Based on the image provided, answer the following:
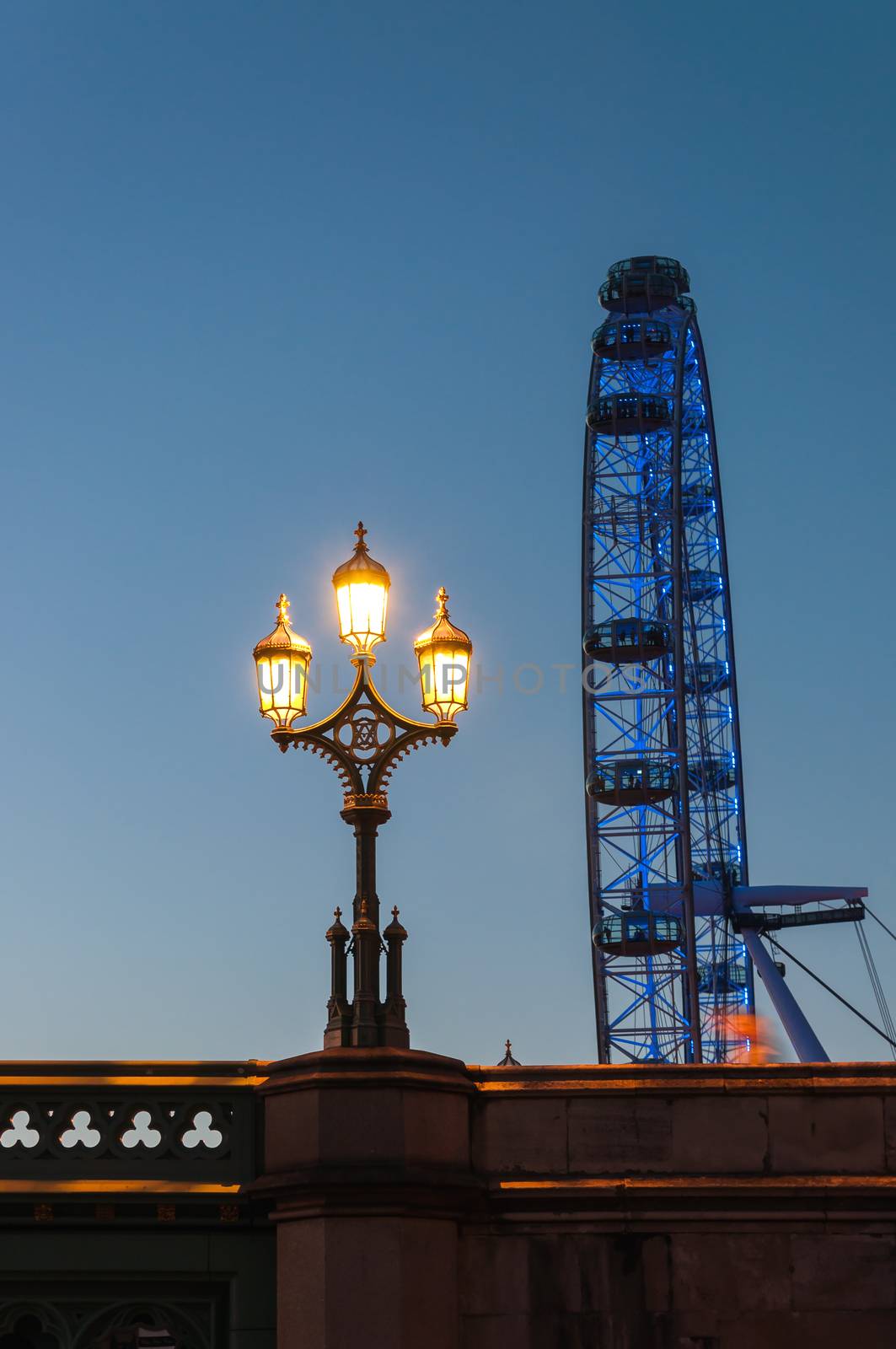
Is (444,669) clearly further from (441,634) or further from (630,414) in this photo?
(630,414)

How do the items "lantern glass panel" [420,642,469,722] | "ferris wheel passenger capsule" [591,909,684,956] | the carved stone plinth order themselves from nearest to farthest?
1. the carved stone plinth
2. "lantern glass panel" [420,642,469,722]
3. "ferris wheel passenger capsule" [591,909,684,956]

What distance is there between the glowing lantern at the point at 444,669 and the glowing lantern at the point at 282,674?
888 millimetres

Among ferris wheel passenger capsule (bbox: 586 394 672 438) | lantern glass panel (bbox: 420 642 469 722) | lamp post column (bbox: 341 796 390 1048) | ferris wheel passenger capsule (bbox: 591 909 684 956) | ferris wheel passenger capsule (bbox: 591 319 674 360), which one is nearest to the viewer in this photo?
lamp post column (bbox: 341 796 390 1048)

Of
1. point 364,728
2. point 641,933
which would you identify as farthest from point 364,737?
point 641,933

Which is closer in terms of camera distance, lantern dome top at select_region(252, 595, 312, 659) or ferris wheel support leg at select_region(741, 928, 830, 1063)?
lantern dome top at select_region(252, 595, 312, 659)

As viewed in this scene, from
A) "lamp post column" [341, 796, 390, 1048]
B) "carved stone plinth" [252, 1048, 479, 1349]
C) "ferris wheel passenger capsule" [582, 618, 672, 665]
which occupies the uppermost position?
"ferris wheel passenger capsule" [582, 618, 672, 665]

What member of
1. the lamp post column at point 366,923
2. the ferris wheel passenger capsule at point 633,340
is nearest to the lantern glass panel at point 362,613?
the lamp post column at point 366,923

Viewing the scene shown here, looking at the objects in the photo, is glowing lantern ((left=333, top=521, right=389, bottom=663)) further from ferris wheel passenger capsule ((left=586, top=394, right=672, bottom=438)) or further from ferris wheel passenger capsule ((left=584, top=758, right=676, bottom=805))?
ferris wheel passenger capsule ((left=586, top=394, right=672, bottom=438))

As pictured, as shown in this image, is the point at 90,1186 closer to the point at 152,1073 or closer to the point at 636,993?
the point at 152,1073

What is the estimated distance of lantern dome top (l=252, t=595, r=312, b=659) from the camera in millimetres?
16109

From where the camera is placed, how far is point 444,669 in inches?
632

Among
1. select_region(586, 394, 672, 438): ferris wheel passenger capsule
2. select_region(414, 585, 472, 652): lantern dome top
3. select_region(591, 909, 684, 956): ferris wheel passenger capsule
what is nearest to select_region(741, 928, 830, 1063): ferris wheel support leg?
select_region(591, 909, 684, 956): ferris wheel passenger capsule

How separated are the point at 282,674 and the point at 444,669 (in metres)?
Result: 1.21

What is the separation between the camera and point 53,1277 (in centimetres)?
1493
